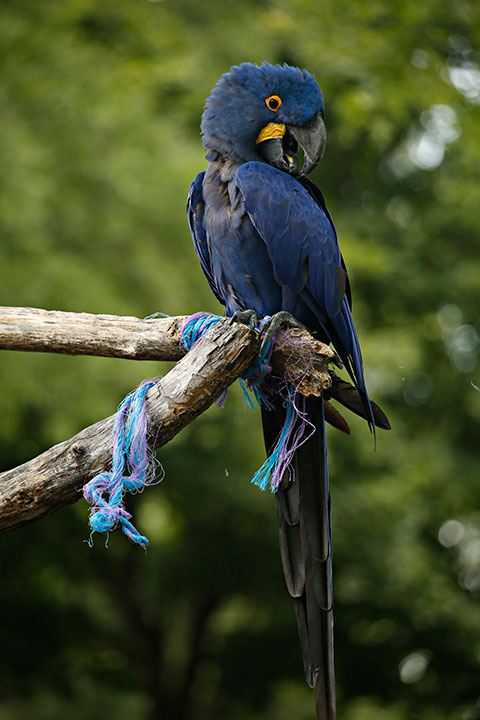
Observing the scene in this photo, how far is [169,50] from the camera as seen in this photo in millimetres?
4875

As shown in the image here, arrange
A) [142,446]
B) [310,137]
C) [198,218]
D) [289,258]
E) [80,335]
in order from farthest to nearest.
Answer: [198,218], [310,137], [289,258], [80,335], [142,446]

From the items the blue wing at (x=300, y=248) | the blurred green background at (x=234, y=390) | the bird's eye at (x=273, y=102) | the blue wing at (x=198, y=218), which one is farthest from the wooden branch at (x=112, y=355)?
the blurred green background at (x=234, y=390)

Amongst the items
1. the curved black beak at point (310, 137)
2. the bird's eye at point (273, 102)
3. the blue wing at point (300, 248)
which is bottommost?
the blue wing at point (300, 248)

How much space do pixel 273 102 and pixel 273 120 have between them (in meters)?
0.06

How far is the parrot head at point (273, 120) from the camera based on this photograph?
235 cm

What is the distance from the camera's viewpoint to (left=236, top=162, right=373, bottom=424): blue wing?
2176mm

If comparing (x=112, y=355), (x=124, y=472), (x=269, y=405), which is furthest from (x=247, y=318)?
(x=124, y=472)

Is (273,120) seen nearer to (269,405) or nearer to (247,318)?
(247,318)

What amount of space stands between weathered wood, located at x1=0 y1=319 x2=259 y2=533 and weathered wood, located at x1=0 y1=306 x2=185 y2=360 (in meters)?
0.24

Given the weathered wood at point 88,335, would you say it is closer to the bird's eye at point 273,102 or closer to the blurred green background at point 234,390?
the bird's eye at point 273,102

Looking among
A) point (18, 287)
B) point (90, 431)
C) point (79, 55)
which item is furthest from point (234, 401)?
point (90, 431)

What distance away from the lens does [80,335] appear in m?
1.98

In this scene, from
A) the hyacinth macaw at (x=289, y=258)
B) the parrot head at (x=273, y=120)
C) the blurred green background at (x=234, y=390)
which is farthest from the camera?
the blurred green background at (x=234, y=390)

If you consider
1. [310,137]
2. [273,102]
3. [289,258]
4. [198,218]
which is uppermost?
[273,102]
